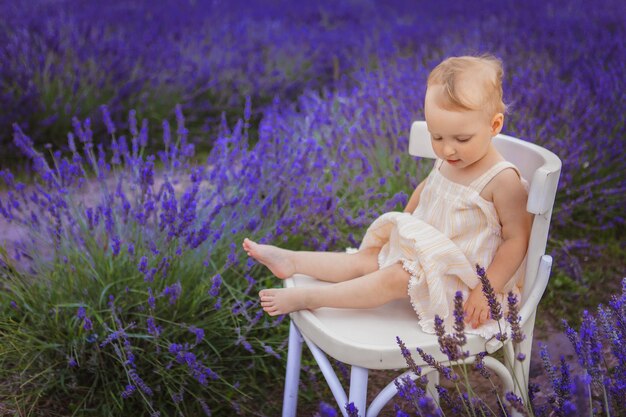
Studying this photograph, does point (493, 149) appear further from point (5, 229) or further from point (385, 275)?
point (5, 229)

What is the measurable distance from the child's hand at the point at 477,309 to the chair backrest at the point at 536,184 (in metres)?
0.10

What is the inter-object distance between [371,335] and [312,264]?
308 mm

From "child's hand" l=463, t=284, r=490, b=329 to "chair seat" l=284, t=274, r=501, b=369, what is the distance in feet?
0.17

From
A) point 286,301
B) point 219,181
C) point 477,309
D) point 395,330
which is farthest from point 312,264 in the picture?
point 219,181

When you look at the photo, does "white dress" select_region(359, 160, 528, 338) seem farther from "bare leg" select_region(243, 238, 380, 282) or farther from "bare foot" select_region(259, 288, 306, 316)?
"bare foot" select_region(259, 288, 306, 316)

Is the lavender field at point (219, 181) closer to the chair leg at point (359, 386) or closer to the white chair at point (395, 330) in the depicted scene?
the white chair at point (395, 330)

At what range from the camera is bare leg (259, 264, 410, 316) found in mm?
1526

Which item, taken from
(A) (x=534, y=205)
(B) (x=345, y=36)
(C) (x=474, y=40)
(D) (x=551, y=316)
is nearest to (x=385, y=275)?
(A) (x=534, y=205)

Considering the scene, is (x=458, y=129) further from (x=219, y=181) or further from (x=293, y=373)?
(x=219, y=181)

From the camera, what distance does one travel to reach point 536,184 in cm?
139

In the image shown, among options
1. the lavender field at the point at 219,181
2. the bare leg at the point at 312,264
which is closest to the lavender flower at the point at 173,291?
the lavender field at the point at 219,181

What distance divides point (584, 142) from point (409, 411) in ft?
4.84

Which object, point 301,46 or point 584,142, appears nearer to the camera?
point 584,142

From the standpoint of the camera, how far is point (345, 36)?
5.48 metres
